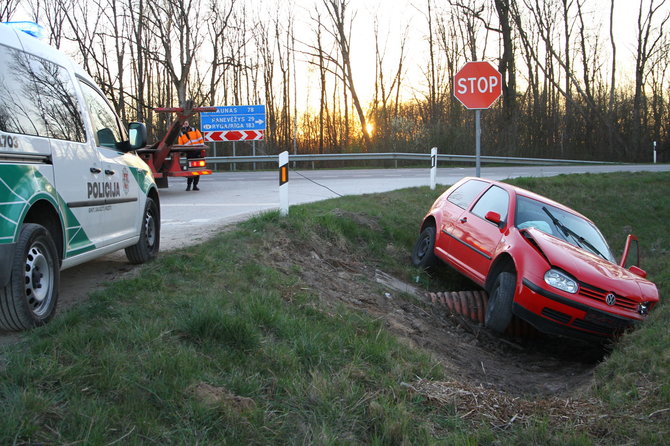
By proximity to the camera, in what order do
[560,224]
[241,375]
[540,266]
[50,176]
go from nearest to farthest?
[241,375], [50,176], [540,266], [560,224]

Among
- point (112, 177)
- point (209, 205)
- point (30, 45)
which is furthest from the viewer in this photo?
point (209, 205)

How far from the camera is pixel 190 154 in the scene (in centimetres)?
1609

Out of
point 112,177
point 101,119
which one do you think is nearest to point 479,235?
point 112,177

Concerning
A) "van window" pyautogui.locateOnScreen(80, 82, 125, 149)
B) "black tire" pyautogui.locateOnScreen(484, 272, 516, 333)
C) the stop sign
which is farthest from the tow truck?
"black tire" pyautogui.locateOnScreen(484, 272, 516, 333)

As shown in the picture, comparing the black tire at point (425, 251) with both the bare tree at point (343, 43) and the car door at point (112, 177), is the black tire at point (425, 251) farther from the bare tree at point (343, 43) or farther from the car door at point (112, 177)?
the bare tree at point (343, 43)

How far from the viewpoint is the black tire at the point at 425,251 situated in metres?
9.06

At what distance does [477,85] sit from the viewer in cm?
1199

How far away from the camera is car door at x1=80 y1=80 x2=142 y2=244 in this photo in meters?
5.38

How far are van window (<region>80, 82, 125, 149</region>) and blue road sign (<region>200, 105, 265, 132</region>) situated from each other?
20.8 metres

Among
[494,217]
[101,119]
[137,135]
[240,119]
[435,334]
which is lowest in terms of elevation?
[435,334]

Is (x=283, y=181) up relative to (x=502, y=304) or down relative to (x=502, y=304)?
up

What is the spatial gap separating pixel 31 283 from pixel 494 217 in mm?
5124

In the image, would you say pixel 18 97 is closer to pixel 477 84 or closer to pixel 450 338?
pixel 450 338

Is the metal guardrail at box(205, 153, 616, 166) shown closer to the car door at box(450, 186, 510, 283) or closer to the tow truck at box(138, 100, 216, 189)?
the tow truck at box(138, 100, 216, 189)
